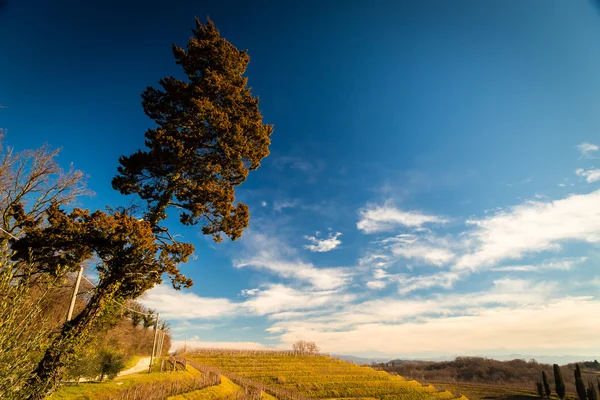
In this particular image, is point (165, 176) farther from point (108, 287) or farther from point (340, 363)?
point (340, 363)

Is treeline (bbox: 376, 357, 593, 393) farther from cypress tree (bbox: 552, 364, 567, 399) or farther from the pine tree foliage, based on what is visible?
the pine tree foliage

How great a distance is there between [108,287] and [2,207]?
1423 centimetres

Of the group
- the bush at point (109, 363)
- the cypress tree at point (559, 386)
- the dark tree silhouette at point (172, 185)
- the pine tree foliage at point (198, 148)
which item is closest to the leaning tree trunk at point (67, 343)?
the dark tree silhouette at point (172, 185)

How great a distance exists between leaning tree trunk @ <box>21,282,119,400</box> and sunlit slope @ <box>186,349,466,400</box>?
127 ft

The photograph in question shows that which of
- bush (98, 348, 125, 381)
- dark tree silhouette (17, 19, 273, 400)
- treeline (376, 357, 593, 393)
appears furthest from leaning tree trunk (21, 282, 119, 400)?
treeline (376, 357, 593, 393)

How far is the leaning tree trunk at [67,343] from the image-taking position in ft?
34.2

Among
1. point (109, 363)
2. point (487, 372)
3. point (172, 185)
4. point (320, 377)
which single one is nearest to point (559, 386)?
point (320, 377)

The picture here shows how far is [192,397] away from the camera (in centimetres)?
2072

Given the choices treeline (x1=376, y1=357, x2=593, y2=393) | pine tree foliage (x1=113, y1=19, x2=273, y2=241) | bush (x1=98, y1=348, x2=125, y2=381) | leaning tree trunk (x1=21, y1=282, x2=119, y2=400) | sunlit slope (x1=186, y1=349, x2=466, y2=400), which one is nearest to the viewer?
leaning tree trunk (x1=21, y1=282, x2=119, y2=400)

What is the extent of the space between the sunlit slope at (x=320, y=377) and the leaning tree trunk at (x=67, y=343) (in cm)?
3860

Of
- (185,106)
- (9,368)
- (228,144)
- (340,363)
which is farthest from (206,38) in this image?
(340,363)

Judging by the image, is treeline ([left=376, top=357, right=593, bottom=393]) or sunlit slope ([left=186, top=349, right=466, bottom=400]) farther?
treeline ([left=376, top=357, right=593, bottom=393])

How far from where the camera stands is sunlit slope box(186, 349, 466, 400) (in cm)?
4359

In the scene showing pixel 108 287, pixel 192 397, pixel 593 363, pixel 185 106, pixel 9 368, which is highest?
pixel 185 106
